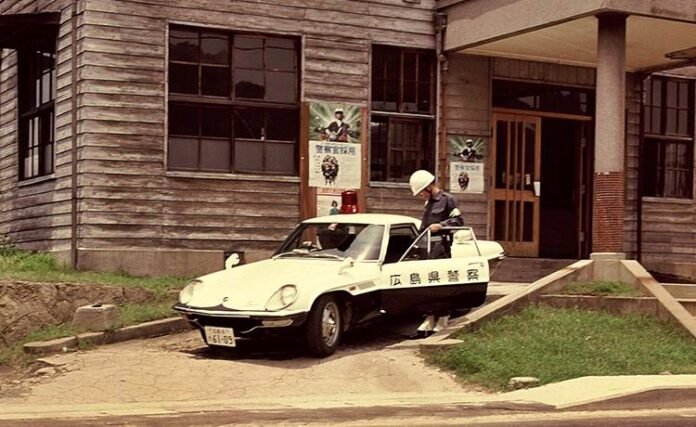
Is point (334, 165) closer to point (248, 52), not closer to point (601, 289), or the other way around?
point (248, 52)

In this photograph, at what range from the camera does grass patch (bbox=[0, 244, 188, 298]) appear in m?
12.3

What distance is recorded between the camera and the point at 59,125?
1466 cm

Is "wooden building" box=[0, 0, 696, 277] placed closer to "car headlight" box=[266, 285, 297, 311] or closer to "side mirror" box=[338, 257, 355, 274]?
"side mirror" box=[338, 257, 355, 274]

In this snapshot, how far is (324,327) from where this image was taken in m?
10.2

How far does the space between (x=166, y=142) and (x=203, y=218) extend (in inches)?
50.5

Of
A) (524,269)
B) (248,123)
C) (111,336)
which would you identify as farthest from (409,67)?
(111,336)

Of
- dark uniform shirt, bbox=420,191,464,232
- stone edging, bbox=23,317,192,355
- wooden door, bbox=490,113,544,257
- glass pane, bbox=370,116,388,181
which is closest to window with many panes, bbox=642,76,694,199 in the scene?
wooden door, bbox=490,113,544,257

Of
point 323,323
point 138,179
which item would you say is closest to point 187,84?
point 138,179

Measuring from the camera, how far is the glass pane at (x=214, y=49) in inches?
579

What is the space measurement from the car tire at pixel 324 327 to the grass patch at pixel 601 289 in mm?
3718

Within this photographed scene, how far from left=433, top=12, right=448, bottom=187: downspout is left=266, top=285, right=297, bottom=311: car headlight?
6.95 m

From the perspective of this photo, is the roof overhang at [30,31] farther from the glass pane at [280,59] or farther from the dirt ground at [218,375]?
the dirt ground at [218,375]

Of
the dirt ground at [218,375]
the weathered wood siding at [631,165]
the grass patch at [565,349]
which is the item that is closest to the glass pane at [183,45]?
the dirt ground at [218,375]

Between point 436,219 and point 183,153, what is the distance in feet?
14.9
